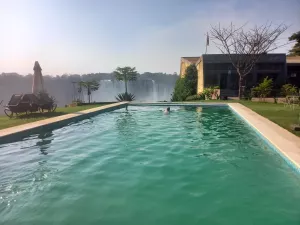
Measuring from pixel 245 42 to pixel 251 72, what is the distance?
3325 millimetres

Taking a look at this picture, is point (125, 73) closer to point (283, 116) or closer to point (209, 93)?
point (209, 93)

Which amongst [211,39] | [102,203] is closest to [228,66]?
[211,39]

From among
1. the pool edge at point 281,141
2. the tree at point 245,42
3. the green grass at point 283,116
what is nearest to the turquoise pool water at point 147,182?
the pool edge at point 281,141

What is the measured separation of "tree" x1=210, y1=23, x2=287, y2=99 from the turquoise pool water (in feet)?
56.9

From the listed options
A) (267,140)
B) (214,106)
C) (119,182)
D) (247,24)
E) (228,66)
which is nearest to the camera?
(119,182)

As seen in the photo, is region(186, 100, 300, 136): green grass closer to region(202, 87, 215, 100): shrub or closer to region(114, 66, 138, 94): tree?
region(202, 87, 215, 100): shrub

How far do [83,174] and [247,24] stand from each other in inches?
945

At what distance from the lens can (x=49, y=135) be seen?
919 cm

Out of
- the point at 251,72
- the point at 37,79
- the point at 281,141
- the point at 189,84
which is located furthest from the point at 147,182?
the point at 189,84

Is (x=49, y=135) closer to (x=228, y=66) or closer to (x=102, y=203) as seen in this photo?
(x=102, y=203)

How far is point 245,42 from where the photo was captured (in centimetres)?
2438

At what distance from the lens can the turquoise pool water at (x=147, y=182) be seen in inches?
152

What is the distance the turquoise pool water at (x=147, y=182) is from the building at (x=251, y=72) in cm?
1845

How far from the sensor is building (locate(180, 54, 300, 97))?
2572cm
